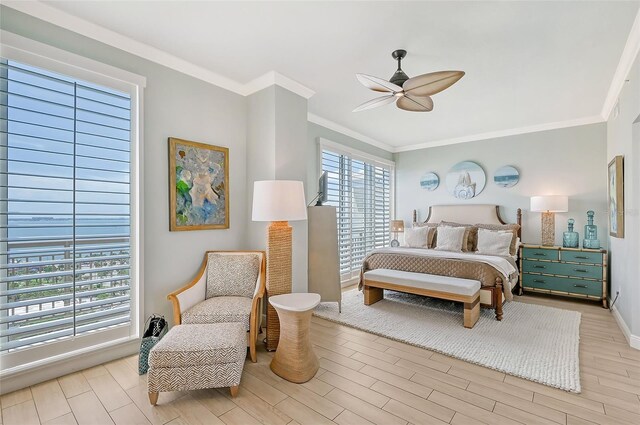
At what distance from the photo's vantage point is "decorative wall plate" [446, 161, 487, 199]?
5449mm

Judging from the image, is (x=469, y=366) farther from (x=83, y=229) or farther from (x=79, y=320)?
(x=83, y=229)

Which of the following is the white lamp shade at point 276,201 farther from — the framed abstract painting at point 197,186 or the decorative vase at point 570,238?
the decorative vase at point 570,238

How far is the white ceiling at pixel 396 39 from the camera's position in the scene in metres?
2.17

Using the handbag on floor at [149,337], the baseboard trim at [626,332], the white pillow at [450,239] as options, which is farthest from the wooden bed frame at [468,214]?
the handbag on floor at [149,337]

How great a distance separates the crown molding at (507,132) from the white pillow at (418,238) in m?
1.83

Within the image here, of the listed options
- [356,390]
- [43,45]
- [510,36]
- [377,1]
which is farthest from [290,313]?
[510,36]

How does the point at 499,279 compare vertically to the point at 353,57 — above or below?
below

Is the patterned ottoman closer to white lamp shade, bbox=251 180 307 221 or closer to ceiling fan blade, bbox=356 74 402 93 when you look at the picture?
white lamp shade, bbox=251 180 307 221

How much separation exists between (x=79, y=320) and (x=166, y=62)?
236 cm

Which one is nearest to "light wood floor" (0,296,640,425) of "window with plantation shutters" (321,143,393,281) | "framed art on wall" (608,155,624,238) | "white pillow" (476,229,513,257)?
"framed art on wall" (608,155,624,238)

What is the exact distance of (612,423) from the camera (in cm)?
176

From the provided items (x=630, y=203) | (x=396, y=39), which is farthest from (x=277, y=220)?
(x=630, y=203)

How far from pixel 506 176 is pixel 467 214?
90 cm

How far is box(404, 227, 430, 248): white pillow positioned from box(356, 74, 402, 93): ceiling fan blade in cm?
321
